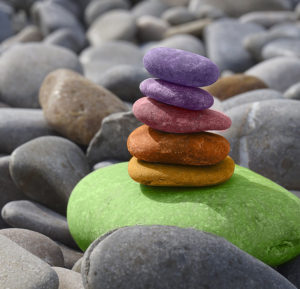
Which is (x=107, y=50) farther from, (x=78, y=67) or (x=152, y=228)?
(x=152, y=228)

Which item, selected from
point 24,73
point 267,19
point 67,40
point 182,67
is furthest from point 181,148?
point 267,19

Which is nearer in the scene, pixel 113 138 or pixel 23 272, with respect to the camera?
pixel 23 272

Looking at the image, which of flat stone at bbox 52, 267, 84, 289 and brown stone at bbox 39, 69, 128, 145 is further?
brown stone at bbox 39, 69, 128, 145

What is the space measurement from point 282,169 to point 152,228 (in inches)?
58.0

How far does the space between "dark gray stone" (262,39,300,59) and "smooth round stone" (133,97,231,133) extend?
4.63m

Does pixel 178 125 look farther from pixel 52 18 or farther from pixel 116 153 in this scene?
pixel 52 18

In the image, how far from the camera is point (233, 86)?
4.51m

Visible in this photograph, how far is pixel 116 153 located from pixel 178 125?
1205 mm

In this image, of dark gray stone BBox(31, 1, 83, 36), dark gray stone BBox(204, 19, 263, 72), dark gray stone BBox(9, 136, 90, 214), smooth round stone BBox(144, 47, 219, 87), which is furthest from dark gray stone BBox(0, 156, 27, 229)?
dark gray stone BBox(31, 1, 83, 36)

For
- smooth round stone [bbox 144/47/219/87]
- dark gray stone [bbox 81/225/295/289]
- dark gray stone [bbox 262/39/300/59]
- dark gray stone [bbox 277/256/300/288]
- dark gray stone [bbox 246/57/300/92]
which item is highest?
smooth round stone [bbox 144/47/219/87]

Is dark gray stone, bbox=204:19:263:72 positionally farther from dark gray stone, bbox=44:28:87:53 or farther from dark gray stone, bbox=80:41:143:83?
dark gray stone, bbox=44:28:87:53

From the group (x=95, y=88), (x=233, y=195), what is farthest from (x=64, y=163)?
(x=233, y=195)

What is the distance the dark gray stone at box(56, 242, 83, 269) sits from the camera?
2.58 metres

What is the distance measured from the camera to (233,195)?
2342mm
